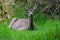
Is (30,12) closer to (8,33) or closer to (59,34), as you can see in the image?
(8,33)

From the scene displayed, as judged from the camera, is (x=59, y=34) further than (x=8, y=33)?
No

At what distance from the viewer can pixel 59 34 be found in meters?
7.38

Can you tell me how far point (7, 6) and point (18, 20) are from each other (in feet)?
6.15

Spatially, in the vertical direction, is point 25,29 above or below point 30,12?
below

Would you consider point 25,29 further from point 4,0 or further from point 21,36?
point 4,0

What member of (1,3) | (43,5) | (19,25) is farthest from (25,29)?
(1,3)

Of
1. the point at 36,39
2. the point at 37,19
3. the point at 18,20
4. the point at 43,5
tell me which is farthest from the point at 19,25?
the point at 36,39

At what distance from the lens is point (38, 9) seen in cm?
1108

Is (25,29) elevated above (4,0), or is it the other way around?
(4,0)

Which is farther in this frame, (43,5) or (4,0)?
(4,0)

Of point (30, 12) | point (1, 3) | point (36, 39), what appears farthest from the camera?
point (1, 3)

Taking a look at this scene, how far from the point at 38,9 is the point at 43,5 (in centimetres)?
27

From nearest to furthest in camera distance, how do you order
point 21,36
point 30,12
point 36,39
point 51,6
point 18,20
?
point 36,39, point 21,36, point 30,12, point 18,20, point 51,6

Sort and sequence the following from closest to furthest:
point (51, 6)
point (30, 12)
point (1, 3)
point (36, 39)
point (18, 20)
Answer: point (36, 39) → point (30, 12) → point (18, 20) → point (51, 6) → point (1, 3)
